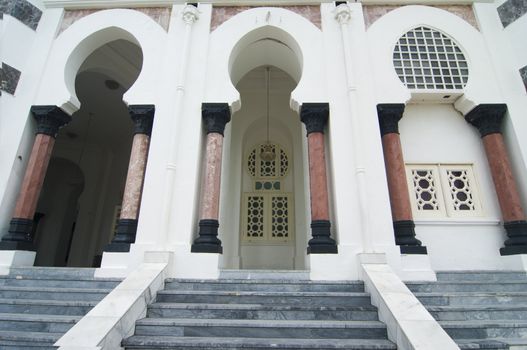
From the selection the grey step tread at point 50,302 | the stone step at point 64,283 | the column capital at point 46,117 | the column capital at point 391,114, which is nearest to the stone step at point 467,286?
the column capital at point 391,114

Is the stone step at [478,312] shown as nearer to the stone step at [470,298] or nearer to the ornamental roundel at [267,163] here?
the stone step at [470,298]

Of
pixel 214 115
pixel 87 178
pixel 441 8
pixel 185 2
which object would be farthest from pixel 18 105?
pixel 441 8

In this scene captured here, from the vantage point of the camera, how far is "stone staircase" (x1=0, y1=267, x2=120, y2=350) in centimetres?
275

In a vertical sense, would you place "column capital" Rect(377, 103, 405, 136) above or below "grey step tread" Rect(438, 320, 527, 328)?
above

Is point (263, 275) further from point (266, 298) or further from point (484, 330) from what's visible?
point (484, 330)

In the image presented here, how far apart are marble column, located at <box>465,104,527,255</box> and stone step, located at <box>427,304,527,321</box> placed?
1.77 m

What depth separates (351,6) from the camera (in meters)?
5.91

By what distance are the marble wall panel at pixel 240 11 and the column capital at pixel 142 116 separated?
219 centimetres

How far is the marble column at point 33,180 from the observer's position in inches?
185

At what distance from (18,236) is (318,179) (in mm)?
5108

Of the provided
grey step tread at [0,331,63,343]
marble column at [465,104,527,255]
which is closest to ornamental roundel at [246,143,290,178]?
marble column at [465,104,527,255]

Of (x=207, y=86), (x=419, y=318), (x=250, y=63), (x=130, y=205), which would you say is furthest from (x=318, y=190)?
(x=250, y=63)

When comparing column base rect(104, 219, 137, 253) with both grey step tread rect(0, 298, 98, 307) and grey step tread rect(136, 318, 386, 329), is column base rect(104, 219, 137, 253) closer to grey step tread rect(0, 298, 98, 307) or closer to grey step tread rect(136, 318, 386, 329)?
grey step tread rect(0, 298, 98, 307)

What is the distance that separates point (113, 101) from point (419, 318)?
966 cm
